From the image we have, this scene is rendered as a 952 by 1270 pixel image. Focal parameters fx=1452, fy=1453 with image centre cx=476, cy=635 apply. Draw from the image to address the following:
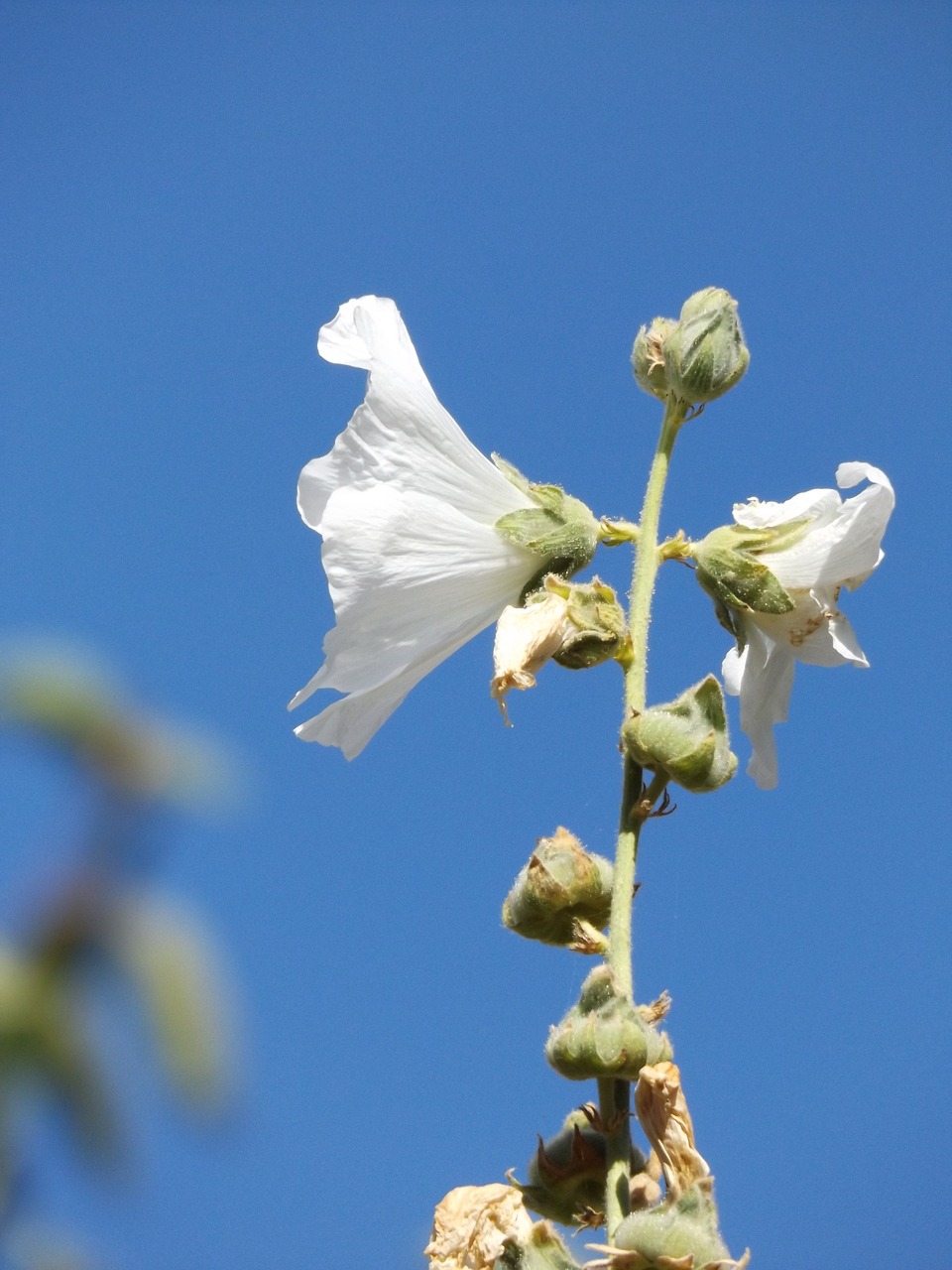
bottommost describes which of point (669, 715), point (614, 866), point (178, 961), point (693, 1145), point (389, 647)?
point (693, 1145)

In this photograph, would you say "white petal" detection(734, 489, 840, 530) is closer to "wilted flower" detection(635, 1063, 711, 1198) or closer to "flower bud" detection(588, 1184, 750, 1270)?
"wilted flower" detection(635, 1063, 711, 1198)

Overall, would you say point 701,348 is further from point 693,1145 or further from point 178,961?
point 178,961

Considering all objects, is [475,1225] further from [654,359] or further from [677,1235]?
[654,359]

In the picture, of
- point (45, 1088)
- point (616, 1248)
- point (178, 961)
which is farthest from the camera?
point (178, 961)

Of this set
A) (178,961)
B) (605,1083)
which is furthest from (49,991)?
(605,1083)

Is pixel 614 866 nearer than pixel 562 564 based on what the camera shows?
Yes

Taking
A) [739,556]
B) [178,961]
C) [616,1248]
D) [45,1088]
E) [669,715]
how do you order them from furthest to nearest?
[178,961], [45,1088], [739,556], [669,715], [616,1248]

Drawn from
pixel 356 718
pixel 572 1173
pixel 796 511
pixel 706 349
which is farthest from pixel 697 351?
pixel 572 1173
